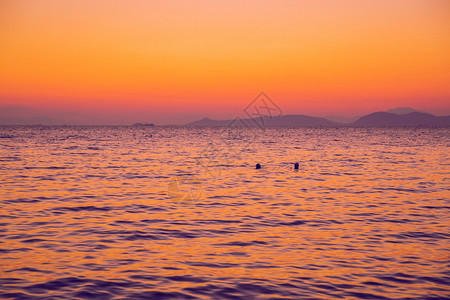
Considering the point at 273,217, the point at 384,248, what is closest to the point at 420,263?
the point at 384,248

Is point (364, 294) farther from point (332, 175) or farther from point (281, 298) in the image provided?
point (332, 175)

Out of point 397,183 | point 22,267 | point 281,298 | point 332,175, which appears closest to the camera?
point 281,298

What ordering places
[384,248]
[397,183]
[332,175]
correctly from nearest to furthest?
[384,248], [397,183], [332,175]

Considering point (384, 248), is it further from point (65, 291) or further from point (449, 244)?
point (65, 291)

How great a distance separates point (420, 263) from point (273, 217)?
25.9 ft

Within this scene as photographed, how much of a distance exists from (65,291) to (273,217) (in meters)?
11.4

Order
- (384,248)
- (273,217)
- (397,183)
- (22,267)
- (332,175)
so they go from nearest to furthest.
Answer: (22,267), (384,248), (273,217), (397,183), (332,175)

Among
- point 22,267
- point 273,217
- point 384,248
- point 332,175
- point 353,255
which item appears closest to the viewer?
point 22,267

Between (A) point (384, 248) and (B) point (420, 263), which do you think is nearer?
(B) point (420, 263)

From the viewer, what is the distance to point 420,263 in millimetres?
13531

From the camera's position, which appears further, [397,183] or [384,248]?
[397,183]

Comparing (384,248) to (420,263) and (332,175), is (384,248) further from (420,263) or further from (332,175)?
(332,175)

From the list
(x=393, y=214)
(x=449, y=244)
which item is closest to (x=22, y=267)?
(x=449, y=244)

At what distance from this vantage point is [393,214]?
837 inches
